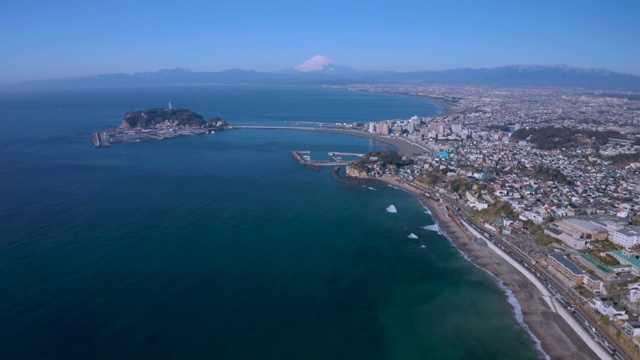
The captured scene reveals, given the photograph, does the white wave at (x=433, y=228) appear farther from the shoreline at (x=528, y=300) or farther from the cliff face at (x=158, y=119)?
the cliff face at (x=158, y=119)

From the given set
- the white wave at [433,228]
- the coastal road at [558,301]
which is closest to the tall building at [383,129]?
the white wave at [433,228]

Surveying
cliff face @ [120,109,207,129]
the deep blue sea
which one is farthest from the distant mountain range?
the deep blue sea

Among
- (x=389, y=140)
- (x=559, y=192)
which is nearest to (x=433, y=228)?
(x=559, y=192)

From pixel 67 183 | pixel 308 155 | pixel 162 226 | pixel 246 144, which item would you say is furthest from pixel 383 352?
pixel 246 144

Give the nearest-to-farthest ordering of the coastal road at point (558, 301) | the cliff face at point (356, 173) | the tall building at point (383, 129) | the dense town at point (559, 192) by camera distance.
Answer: the coastal road at point (558, 301)
the dense town at point (559, 192)
the cliff face at point (356, 173)
the tall building at point (383, 129)

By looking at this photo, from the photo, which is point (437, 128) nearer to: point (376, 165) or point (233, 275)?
point (376, 165)

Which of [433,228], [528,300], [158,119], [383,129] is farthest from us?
[158,119]

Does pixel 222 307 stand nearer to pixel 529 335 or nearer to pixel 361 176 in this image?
pixel 529 335
